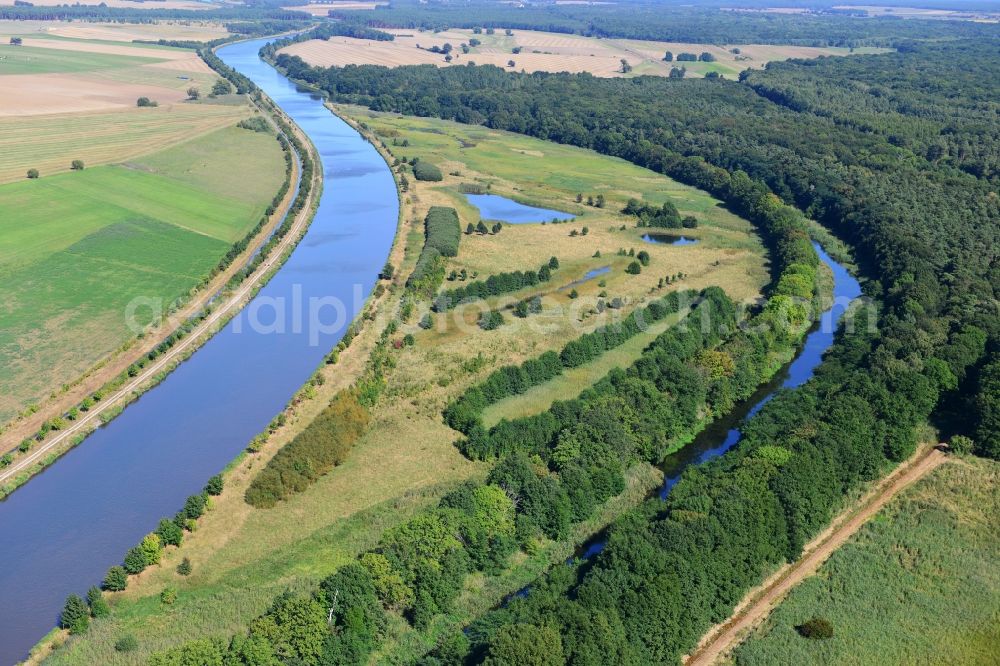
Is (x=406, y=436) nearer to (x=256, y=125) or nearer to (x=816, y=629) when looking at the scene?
(x=816, y=629)

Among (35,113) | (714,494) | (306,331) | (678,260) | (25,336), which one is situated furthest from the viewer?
(35,113)

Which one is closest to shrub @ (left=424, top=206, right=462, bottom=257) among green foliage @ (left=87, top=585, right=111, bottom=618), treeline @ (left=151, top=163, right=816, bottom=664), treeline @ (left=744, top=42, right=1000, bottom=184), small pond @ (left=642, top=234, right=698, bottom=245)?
small pond @ (left=642, top=234, right=698, bottom=245)

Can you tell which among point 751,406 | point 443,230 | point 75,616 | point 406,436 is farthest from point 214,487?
point 443,230

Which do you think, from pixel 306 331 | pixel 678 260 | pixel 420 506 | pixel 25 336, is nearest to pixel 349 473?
pixel 420 506

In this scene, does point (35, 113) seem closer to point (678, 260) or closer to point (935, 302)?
point (678, 260)

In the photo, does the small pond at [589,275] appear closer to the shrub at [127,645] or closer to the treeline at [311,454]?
the treeline at [311,454]

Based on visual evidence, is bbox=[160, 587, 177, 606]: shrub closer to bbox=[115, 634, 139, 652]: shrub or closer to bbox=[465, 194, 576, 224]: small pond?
bbox=[115, 634, 139, 652]: shrub
